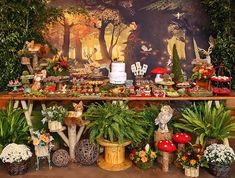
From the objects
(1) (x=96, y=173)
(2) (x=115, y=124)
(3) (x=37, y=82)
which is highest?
(3) (x=37, y=82)

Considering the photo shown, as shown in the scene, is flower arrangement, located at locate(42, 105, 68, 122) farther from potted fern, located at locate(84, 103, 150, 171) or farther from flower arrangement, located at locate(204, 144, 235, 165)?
flower arrangement, located at locate(204, 144, 235, 165)

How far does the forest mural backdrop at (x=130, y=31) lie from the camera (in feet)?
19.4

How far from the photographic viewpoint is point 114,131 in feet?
15.4

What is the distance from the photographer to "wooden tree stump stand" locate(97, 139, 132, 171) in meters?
4.74

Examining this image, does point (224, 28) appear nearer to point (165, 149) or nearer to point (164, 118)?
point (164, 118)

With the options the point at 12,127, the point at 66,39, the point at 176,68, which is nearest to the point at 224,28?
the point at 176,68

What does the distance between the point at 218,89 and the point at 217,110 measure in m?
0.35

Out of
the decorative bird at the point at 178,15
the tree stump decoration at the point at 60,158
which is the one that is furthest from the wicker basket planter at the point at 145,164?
the decorative bird at the point at 178,15

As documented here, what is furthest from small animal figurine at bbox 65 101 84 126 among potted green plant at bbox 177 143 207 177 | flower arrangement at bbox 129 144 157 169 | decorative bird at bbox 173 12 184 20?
decorative bird at bbox 173 12 184 20

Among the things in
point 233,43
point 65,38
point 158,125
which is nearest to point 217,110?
point 158,125

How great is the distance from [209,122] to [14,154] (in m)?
2.91

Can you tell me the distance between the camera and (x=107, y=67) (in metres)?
5.98

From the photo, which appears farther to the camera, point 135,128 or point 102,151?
point 102,151

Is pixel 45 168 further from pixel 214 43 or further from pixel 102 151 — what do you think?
pixel 214 43
